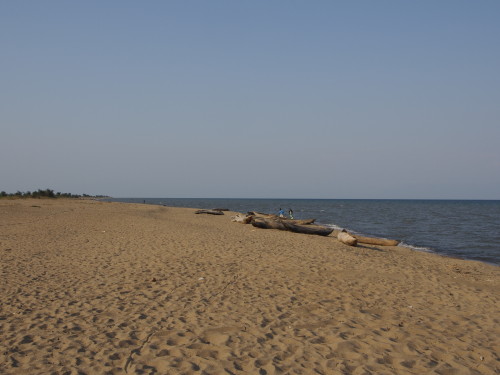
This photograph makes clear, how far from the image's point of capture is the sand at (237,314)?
5.20 metres

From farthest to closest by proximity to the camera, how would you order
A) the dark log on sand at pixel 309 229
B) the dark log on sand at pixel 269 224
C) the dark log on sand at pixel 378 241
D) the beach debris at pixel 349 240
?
the dark log on sand at pixel 269 224
the dark log on sand at pixel 309 229
the dark log on sand at pixel 378 241
the beach debris at pixel 349 240

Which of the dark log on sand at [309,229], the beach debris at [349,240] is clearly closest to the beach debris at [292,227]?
A: the dark log on sand at [309,229]

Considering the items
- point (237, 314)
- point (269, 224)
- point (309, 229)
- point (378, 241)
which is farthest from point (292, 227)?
point (237, 314)

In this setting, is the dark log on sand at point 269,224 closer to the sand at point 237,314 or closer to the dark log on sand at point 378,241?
the dark log on sand at point 378,241

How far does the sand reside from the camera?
17.0ft

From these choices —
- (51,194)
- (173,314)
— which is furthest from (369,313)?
(51,194)

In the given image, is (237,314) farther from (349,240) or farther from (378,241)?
(378,241)

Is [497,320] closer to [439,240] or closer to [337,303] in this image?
[337,303]

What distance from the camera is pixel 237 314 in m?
7.02

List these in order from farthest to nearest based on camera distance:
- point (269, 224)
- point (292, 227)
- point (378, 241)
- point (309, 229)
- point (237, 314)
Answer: point (269, 224) → point (292, 227) → point (309, 229) → point (378, 241) → point (237, 314)

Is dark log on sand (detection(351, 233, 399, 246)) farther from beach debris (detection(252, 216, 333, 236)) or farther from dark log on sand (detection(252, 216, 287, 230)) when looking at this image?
dark log on sand (detection(252, 216, 287, 230))

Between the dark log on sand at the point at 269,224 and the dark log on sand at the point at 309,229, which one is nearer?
the dark log on sand at the point at 309,229

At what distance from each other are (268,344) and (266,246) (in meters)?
9.69

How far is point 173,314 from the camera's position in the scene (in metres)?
6.91
